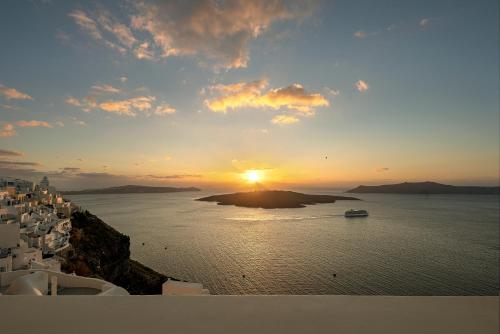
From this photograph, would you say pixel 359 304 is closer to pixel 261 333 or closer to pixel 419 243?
pixel 261 333

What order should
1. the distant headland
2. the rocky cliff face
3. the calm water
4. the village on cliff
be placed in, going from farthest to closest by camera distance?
the distant headland < the calm water < the rocky cliff face < the village on cliff

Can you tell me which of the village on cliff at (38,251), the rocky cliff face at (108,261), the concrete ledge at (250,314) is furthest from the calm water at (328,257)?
the concrete ledge at (250,314)

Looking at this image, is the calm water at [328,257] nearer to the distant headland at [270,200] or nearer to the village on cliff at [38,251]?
the village on cliff at [38,251]

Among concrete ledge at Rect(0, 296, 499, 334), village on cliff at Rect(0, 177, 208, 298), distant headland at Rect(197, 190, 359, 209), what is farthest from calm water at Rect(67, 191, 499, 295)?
distant headland at Rect(197, 190, 359, 209)

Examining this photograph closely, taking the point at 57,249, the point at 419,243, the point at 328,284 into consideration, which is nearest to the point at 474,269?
the point at 419,243

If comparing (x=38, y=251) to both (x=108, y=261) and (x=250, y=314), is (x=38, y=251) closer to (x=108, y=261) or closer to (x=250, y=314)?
(x=108, y=261)

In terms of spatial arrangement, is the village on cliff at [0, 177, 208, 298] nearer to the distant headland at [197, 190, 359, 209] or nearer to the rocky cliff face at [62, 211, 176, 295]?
the rocky cliff face at [62, 211, 176, 295]

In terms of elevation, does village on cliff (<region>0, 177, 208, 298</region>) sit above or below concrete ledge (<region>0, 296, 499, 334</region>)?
below
